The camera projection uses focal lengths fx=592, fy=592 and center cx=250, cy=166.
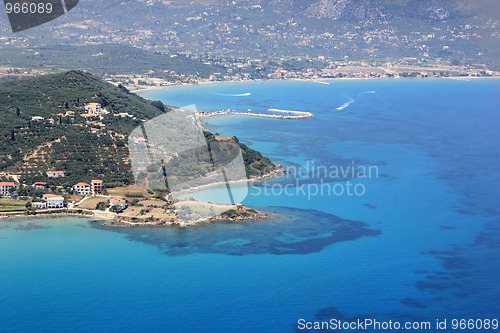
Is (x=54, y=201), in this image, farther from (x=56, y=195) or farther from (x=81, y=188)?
(x=81, y=188)

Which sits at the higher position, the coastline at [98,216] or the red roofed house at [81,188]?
the red roofed house at [81,188]

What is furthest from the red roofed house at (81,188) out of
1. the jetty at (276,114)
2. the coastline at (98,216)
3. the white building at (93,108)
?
the jetty at (276,114)

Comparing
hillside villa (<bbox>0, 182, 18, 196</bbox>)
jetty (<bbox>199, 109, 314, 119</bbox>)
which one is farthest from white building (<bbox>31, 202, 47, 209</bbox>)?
jetty (<bbox>199, 109, 314, 119</bbox>)

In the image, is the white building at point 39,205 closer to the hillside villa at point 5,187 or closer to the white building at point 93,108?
the hillside villa at point 5,187

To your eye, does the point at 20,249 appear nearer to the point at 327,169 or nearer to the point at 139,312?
the point at 139,312

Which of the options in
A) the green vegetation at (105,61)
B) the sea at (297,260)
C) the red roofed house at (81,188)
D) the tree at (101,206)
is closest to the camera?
the sea at (297,260)
